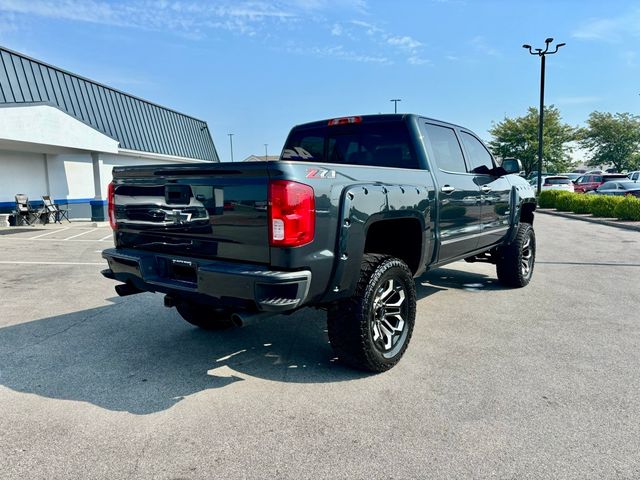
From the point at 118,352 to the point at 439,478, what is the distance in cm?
296

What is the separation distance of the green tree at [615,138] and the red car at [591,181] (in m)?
15.6

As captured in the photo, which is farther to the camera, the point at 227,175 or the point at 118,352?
the point at 118,352

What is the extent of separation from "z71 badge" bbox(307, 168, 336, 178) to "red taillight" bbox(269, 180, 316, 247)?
104mm

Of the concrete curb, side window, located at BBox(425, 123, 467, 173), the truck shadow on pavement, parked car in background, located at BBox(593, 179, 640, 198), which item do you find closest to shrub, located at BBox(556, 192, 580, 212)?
the concrete curb

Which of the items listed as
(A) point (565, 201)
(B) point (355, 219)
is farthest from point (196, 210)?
(A) point (565, 201)

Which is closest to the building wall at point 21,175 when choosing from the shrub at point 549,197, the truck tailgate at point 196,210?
the truck tailgate at point 196,210

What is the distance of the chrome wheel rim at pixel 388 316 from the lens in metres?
3.57

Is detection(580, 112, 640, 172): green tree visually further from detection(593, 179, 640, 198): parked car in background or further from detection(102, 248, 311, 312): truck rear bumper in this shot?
detection(102, 248, 311, 312): truck rear bumper

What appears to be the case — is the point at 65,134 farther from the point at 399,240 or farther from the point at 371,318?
the point at 371,318

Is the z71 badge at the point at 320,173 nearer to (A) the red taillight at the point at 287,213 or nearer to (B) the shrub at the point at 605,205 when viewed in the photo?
(A) the red taillight at the point at 287,213

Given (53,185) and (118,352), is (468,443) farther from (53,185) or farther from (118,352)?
(53,185)

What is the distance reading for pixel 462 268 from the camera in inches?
314

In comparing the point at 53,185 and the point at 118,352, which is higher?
the point at 53,185

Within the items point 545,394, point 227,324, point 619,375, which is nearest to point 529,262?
point 619,375
